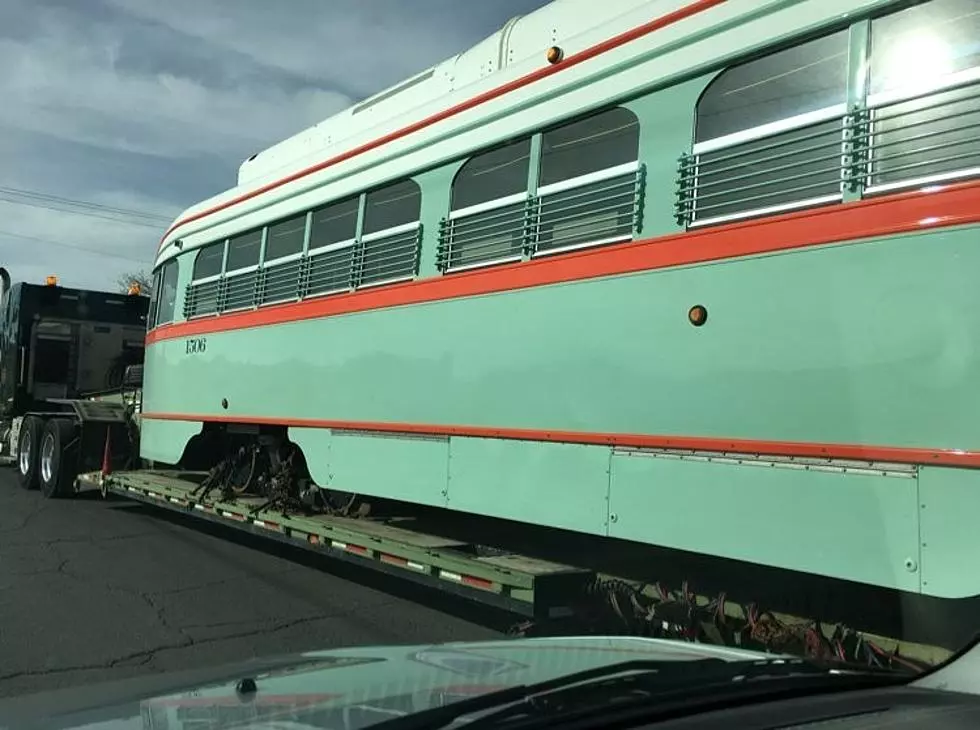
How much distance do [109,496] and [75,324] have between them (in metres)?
4.25

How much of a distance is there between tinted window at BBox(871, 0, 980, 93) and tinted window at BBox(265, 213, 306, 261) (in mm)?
5045

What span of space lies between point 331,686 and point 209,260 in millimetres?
7537

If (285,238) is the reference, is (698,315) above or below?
A: below

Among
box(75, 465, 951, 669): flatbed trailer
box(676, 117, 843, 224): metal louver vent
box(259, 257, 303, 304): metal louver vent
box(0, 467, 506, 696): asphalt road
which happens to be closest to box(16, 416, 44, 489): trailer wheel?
box(0, 467, 506, 696): asphalt road

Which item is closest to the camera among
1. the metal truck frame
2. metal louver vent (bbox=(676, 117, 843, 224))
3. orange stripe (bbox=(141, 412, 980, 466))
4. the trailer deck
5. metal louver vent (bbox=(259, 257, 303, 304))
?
orange stripe (bbox=(141, 412, 980, 466))

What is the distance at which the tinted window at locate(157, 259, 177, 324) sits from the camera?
10.3 m

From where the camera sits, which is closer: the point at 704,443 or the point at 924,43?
the point at 924,43

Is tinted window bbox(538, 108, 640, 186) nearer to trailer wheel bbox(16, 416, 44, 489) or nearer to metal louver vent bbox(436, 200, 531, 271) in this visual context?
metal louver vent bbox(436, 200, 531, 271)

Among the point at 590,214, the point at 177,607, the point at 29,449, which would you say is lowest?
the point at 177,607

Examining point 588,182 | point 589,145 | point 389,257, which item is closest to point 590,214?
point 588,182

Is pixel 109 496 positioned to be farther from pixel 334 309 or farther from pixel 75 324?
pixel 334 309

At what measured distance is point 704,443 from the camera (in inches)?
170

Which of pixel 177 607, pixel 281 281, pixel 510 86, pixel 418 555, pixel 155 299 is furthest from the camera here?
pixel 155 299

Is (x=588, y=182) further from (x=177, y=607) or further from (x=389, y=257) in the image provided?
(x=177, y=607)
